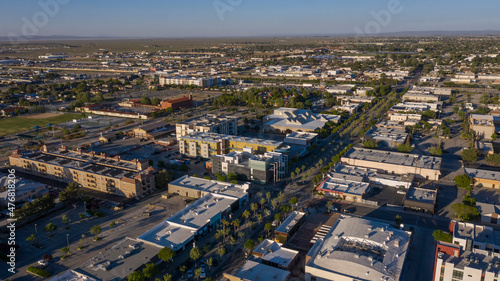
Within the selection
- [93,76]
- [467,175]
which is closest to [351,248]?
[467,175]

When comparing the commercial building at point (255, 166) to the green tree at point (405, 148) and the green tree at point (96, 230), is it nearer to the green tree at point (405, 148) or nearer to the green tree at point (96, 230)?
the green tree at point (96, 230)

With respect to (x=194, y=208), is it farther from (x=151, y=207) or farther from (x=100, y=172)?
(x=100, y=172)

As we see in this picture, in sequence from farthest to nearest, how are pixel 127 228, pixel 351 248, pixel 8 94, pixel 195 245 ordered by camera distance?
pixel 8 94, pixel 127 228, pixel 195 245, pixel 351 248

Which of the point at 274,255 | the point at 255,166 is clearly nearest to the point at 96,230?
the point at 274,255

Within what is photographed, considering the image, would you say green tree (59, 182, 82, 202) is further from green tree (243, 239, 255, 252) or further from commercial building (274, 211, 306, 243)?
commercial building (274, 211, 306, 243)

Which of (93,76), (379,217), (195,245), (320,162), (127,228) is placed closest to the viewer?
(195,245)

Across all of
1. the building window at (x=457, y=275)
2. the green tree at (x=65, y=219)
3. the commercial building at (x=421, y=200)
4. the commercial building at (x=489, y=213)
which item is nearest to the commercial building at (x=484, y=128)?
the commercial building at (x=421, y=200)
